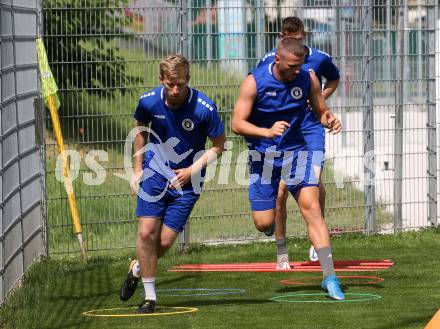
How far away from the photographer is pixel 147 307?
8.41 meters

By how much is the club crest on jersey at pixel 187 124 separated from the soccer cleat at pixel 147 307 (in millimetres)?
1297

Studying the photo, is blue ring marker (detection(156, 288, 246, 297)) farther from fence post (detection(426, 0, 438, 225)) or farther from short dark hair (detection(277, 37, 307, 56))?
fence post (detection(426, 0, 438, 225))

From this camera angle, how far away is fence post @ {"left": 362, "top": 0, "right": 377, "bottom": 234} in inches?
518

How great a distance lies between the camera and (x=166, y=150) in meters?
8.56

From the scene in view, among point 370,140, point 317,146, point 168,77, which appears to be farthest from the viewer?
point 370,140

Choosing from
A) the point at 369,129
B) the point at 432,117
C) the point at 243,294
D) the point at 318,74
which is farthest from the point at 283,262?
the point at 432,117

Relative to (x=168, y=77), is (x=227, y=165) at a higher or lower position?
lower

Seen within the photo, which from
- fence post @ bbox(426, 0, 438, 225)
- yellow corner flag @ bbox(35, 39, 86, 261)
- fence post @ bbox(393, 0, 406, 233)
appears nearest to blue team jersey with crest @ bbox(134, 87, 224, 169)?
yellow corner flag @ bbox(35, 39, 86, 261)

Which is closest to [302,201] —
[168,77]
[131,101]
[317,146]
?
[317,146]

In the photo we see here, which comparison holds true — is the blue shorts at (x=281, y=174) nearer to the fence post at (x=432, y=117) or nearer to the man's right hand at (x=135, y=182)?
the man's right hand at (x=135, y=182)

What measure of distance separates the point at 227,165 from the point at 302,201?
3849 millimetres

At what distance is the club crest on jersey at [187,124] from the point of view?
27.9ft

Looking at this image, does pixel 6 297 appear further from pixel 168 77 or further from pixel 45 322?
pixel 168 77

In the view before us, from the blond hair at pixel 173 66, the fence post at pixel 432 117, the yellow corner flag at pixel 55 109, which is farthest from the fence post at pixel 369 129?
the blond hair at pixel 173 66
